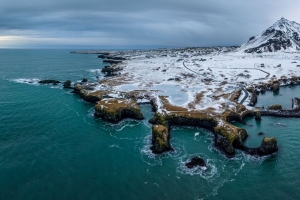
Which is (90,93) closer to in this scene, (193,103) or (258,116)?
(193,103)

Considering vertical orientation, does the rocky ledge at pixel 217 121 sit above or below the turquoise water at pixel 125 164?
above

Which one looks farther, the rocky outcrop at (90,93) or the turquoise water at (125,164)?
the rocky outcrop at (90,93)

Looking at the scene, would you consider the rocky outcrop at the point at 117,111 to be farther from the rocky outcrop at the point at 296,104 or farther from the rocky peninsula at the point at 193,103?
the rocky outcrop at the point at 296,104

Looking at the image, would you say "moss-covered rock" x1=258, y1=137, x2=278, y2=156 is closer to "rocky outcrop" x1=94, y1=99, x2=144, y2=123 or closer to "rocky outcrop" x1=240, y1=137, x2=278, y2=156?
"rocky outcrop" x1=240, y1=137, x2=278, y2=156

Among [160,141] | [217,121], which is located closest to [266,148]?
[217,121]

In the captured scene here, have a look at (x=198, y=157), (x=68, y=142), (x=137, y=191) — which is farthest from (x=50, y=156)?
(x=198, y=157)

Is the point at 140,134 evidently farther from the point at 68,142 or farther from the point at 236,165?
the point at 236,165

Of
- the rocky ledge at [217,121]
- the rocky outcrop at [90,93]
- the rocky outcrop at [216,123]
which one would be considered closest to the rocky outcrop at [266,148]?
the rocky ledge at [217,121]

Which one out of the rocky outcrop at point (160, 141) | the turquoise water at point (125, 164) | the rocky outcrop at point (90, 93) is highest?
the rocky outcrop at point (90, 93)
